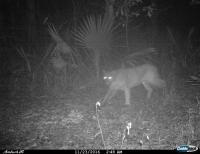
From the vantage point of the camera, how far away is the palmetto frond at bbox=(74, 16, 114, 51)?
20.1 feet

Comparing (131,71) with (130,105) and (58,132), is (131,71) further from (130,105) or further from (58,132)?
(58,132)

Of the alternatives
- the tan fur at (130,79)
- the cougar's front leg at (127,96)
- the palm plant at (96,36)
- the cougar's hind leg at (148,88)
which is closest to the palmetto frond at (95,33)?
the palm plant at (96,36)

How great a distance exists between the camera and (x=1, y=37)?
692 cm

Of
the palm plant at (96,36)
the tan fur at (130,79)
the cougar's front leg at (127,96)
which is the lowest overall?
the cougar's front leg at (127,96)

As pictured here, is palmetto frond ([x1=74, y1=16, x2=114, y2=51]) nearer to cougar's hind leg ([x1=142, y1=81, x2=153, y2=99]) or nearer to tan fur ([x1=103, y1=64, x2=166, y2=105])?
tan fur ([x1=103, y1=64, x2=166, y2=105])

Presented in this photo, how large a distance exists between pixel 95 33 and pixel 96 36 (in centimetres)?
8

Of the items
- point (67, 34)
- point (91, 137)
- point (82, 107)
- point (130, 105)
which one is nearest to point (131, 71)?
point (130, 105)

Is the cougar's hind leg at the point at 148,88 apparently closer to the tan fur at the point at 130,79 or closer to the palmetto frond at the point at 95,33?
the tan fur at the point at 130,79

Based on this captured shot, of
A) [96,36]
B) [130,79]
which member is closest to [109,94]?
[130,79]

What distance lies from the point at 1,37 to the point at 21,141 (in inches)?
147

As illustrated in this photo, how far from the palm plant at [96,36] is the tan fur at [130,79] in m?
0.90

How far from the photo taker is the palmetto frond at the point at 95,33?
6113mm

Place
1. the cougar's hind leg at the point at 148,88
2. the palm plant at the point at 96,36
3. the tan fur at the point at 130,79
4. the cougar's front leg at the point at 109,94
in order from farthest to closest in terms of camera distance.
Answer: the palm plant at the point at 96,36
the cougar's hind leg at the point at 148,88
the cougar's front leg at the point at 109,94
the tan fur at the point at 130,79

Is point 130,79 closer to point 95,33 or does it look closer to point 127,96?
point 127,96
